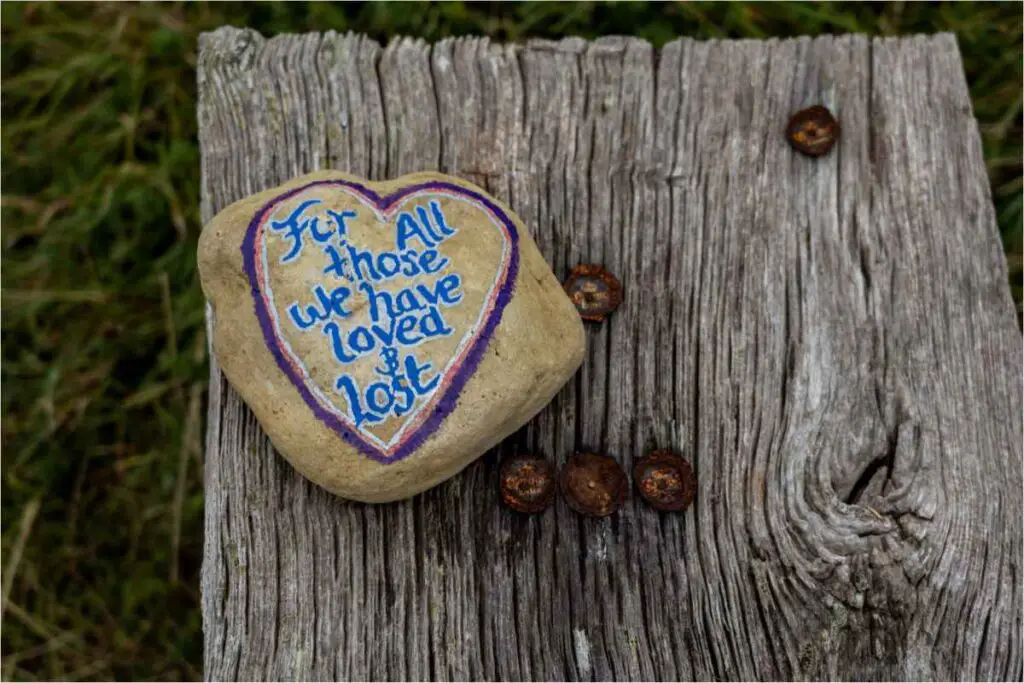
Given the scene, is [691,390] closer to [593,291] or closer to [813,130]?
[593,291]

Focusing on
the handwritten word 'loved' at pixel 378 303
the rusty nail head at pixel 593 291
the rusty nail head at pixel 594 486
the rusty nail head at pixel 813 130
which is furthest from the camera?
the rusty nail head at pixel 813 130

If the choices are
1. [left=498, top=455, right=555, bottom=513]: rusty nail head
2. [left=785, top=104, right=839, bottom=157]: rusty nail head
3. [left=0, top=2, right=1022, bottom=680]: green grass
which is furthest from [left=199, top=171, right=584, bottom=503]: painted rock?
[left=0, top=2, right=1022, bottom=680]: green grass

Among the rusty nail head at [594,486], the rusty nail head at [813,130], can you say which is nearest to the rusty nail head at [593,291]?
the rusty nail head at [594,486]

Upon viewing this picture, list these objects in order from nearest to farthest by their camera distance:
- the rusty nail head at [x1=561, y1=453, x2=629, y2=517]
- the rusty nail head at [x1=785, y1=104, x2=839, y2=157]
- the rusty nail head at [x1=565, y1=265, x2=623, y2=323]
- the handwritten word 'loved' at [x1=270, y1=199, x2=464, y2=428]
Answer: the handwritten word 'loved' at [x1=270, y1=199, x2=464, y2=428] < the rusty nail head at [x1=561, y1=453, x2=629, y2=517] < the rusty nail head at [x1=565, y1=265, x2=623, y2=323] < the rusty nail head at [x1=785, y1=104, x2=839, y2=157]

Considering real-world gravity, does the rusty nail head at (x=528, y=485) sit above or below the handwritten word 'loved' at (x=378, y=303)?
below

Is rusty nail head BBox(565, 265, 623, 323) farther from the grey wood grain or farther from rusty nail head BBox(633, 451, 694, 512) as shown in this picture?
rusty nail head BBox(633, 451, 694, 512)

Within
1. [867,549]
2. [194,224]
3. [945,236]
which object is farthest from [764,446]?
[194,224]

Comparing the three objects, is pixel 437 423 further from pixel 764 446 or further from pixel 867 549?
pixel 867 549

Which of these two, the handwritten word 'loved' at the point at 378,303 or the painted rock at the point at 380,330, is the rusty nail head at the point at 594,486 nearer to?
the painted rock at the point at 380,330

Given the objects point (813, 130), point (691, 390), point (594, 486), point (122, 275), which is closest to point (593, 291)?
point (691, 390)
